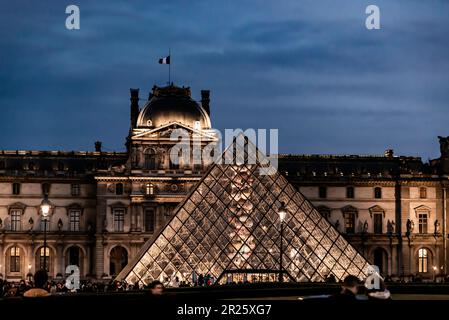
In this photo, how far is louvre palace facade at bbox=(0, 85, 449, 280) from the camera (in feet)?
255

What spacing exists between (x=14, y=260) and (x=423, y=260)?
86.7 ft

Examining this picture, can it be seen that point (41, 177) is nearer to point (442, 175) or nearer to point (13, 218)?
point (13, 218)

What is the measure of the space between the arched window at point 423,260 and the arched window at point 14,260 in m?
25.8

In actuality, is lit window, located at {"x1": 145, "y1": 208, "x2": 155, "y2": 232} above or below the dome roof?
below

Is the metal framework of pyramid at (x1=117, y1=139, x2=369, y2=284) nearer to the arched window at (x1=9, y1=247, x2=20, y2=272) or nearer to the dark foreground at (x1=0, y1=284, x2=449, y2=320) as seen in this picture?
the arched window at (x1=9, y1=247, x2=20, y2=272)

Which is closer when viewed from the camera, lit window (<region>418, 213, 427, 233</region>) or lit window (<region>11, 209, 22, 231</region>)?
lit window (<region>11, 209, 22, 231</region>)

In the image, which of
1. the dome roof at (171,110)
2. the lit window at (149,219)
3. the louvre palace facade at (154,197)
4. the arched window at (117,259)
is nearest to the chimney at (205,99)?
the louvre palace facade at (154,197)

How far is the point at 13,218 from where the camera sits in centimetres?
7919

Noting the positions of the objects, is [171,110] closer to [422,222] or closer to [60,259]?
[60,259]

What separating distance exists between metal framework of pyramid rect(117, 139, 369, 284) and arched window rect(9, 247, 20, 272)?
22583 mm

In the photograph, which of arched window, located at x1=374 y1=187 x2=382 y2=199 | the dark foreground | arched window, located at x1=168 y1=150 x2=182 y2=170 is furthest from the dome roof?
the dark foreground

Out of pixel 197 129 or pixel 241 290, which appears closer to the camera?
pixel 241 290
